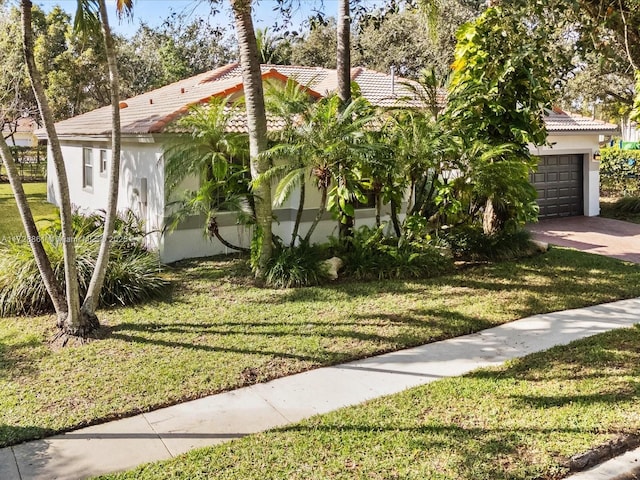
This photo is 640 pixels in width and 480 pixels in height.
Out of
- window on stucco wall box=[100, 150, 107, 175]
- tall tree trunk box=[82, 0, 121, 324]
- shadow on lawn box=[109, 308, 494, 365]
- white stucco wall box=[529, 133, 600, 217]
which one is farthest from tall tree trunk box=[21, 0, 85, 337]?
white stucco wall box=[529, 133, 600, 217]

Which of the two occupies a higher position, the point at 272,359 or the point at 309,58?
the point at 309,58

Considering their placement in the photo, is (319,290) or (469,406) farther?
(319,290)

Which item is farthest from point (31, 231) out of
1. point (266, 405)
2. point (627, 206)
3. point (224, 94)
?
point (627, 206)

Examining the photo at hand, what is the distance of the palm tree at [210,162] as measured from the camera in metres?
11.0

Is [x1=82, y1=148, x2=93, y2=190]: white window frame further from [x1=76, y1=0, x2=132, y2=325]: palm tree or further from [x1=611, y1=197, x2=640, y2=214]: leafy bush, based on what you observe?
[x1=611, y1=197, x2=640, y2=214]: leafy bush

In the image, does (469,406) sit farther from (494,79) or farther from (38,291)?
(494,79)

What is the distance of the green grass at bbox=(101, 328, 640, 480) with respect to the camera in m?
4.71

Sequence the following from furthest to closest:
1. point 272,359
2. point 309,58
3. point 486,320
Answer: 1. point 309,58
2. point 486,320
3. point 272,359

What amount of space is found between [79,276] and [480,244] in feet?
26.6

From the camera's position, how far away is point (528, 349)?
7.61 meters

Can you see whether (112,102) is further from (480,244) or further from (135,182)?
(480,244)

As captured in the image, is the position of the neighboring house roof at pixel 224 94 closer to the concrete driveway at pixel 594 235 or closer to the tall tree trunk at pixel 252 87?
the tall tree trunk at pixel 252 87

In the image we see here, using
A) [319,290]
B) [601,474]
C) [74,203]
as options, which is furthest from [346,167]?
[74,203]

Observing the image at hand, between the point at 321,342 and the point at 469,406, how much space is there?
2.44 meters
